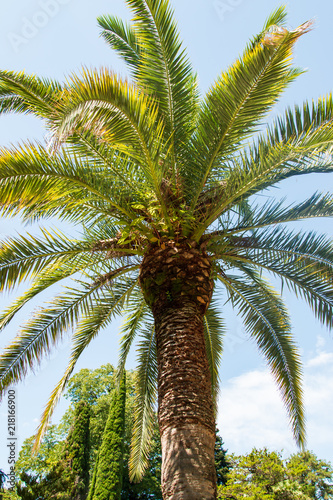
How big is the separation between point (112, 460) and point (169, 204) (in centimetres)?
1383

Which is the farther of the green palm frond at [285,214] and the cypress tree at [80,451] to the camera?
the cypress tree at [80,451]

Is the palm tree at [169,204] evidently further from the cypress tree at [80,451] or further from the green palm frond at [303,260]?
the cypress tree at [80,451]

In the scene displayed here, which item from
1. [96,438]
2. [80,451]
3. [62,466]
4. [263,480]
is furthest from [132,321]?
[96,438]

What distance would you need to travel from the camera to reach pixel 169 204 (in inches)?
220

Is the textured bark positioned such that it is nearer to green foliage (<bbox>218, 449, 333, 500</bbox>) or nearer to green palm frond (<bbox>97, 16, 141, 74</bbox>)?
green palm frond (<bbox>97, 16, 141, 74</bbox>)

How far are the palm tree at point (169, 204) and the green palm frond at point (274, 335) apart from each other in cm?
4

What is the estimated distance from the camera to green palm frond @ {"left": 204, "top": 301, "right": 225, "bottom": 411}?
8133mm

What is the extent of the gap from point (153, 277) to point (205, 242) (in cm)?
100

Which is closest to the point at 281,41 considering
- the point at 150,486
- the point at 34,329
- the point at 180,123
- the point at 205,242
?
the point at 180,123

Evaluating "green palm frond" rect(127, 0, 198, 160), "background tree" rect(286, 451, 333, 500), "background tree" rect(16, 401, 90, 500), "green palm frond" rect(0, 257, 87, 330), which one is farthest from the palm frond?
"background tree" rect(286, 451, 333, 500)

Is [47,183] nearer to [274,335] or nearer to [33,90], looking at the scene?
[33,90]

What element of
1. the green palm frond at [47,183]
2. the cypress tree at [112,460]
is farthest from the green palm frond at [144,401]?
the cypress tree at [112,460]

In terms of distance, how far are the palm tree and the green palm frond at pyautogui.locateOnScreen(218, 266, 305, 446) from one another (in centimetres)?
4

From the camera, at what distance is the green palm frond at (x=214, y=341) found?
320 inches
